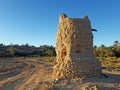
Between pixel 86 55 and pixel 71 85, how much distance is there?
2634 millimetres

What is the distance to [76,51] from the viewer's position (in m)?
17.3

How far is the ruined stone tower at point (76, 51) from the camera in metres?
16.6

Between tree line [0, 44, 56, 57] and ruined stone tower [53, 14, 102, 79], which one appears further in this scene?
tree line [0, 44, 56, 57]

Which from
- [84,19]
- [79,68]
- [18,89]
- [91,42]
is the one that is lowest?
[18,89]

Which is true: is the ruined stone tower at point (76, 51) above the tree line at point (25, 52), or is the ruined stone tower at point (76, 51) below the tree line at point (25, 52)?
below

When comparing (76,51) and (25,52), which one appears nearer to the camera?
(76,51)

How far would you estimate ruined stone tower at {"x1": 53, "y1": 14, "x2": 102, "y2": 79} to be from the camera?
16558mm

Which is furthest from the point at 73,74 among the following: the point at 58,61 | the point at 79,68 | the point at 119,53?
the point at 119,53

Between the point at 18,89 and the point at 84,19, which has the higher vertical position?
the point at 84,19

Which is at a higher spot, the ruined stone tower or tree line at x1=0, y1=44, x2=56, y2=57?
tree line at x1=0, y1=44, x2=56, y2=57

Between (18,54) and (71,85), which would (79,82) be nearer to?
(71,85)

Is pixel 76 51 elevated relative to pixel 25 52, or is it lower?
lower

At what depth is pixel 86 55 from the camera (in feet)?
56.7

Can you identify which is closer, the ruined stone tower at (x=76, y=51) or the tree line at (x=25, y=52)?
the ruined stone tower at (x=76, y=51)
